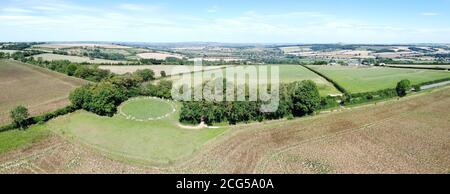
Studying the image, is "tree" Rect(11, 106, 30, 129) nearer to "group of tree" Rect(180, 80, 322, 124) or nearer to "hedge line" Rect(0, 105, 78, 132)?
"hedge line" Rect(0, 105, 78, 132)

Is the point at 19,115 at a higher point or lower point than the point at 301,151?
higher

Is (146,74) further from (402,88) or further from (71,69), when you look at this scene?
(402,88)

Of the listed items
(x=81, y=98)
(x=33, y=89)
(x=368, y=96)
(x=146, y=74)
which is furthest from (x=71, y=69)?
(x=368, y=96)

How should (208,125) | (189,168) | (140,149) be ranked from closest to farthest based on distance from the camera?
(189,168)
(140,149)
(208,125)

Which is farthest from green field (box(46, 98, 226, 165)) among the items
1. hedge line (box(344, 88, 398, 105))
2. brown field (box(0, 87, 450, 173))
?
hedge line (box(344, 88, 398, 105))
